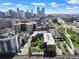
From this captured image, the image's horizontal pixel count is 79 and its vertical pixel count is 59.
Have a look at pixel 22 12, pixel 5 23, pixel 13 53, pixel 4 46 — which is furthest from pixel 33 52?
pixel 22 12

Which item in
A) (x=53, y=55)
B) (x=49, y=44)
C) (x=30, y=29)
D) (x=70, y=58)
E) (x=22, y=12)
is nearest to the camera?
(x=70, y=58)

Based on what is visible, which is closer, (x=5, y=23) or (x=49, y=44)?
(x=49, y=44)

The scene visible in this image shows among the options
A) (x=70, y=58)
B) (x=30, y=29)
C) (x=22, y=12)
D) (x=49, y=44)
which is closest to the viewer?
(x=70, y=58)

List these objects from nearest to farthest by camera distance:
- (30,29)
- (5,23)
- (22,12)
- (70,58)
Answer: (70,58), (30,29), (5,23), (22,12)

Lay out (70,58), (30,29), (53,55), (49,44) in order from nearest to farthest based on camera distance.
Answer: (70,58) < (53,55) < (49,44) < (30,29)

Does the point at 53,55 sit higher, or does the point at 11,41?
the point at 11,41

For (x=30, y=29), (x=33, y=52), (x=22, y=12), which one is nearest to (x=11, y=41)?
(x=33, y=52)

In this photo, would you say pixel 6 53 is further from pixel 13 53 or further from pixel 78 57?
pixel 78 57

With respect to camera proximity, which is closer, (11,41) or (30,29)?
(11,41)

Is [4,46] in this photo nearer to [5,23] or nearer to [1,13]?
[5,23]
